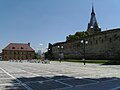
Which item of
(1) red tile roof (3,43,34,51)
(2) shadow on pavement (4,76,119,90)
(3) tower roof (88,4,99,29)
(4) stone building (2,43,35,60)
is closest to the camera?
(2) shadow on pavement (4,76,119,90)

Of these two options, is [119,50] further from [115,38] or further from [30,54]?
[30,54]

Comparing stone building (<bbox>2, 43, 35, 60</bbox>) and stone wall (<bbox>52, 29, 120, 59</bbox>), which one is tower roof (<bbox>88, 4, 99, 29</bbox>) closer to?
stone wall (<bbox>52, 29, 120, 59</bbox>)

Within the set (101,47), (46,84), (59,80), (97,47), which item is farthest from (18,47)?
(46,84)

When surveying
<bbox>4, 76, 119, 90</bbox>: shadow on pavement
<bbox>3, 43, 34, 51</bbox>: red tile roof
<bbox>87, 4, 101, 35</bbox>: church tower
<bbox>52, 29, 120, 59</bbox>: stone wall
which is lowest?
<bbox>4, 76, 119, 90</bbox>: shadow on pavement

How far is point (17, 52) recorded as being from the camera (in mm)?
153125

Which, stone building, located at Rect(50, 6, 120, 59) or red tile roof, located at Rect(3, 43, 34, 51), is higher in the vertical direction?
red tile roof, located at Rect(3, 43, 34, 51)

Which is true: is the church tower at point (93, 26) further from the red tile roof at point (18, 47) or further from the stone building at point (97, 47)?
the red tile roof at point (18, 47)

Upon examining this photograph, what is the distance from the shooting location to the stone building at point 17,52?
494 feet

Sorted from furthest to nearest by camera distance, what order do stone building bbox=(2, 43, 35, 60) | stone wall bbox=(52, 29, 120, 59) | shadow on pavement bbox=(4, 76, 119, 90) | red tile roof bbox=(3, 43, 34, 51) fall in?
red tile roof bbox=(3, 43, 34, 51) → stone building bbox=(2, 43, 35, 60) → stone wall bbox=(52, 29, 120, 59) → shadow on pavement bbox=(4, 76, 119, 90)

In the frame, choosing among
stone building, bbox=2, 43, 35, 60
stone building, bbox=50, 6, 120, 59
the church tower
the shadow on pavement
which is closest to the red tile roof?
stone building, bbox=2, 43, 35, 60

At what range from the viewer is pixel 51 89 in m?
12.8

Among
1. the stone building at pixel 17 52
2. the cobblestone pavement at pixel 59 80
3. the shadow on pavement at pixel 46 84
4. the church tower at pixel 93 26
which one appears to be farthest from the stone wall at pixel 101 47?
the shadow on pavement at pixel 46 84

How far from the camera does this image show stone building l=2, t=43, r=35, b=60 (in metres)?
150

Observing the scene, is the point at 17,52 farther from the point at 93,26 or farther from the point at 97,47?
the point at 97,47
